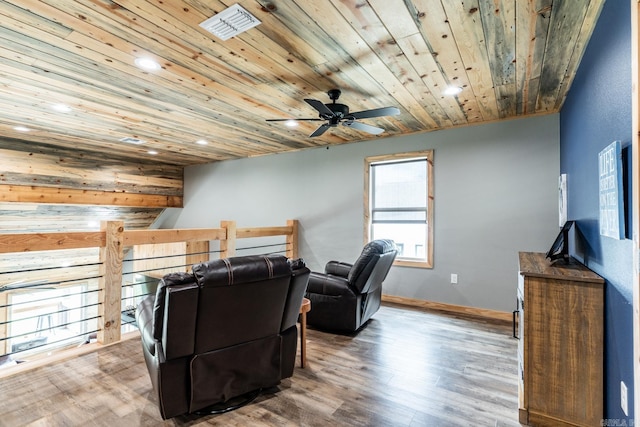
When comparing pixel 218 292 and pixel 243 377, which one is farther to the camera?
pixel 243 377

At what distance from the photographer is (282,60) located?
8.45 feet

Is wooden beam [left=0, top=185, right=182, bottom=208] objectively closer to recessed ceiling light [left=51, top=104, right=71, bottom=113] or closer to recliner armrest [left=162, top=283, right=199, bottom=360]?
recessed ceiling light [left=51, top=104, right=71, bottom=113]

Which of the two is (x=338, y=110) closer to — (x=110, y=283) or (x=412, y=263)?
(x=412, y=263)

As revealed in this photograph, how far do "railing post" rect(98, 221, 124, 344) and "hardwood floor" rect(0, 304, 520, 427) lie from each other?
0.57 ft

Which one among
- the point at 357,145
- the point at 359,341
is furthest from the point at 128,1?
the point at 357,145

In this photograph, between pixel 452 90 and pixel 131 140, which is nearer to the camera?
pixel 452 90

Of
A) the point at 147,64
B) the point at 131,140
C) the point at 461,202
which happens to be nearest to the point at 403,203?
the point at 461,202

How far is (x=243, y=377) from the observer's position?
6.86 feet

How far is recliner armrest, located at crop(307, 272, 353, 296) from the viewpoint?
3361 mm

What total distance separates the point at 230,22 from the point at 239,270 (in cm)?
157

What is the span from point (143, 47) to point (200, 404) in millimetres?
2488

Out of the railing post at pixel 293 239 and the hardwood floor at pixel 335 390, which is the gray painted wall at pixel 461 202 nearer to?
the railing post at pixel 293 239

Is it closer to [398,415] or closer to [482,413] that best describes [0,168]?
[398,415]

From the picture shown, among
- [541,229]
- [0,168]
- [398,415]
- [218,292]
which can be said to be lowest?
[398,415]
